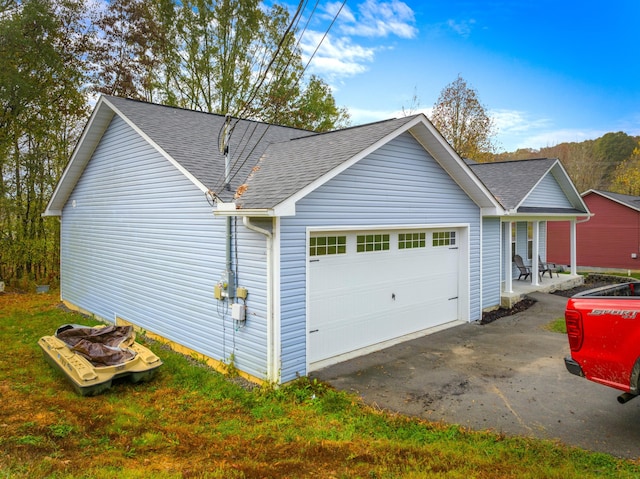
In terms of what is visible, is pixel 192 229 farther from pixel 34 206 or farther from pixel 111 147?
pixel 34 206

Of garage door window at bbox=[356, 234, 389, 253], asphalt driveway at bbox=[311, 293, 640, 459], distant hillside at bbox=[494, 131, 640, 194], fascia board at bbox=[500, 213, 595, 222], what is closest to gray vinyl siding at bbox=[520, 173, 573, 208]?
fascia board at bbox=[500, 213, 595, 222]

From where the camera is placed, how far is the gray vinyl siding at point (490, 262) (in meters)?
10.7

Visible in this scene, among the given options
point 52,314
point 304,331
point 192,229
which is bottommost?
point 52,314

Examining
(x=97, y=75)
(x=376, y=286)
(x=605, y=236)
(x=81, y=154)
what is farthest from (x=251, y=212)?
(x=605, y=236)

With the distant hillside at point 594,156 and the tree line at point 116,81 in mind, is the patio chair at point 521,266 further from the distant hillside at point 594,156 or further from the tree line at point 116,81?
the distant hillside at point 594,156

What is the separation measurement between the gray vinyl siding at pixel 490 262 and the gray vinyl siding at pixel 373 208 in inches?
25.1

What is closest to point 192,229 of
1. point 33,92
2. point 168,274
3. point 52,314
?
point 168,274

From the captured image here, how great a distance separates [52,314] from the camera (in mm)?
11656

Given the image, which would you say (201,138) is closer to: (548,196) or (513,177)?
(513,177)

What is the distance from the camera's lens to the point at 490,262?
10938 mm

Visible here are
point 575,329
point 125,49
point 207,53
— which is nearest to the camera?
point 575,329

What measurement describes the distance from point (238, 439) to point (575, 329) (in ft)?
12.7

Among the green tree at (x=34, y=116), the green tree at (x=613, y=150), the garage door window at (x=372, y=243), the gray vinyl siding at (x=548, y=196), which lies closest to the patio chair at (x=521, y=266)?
the gray vinyl siding at (x=548, y=196)

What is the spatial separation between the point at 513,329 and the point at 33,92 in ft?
56.5
